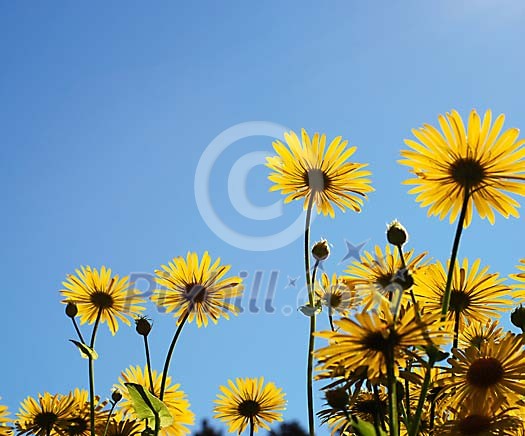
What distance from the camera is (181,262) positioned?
3020mm

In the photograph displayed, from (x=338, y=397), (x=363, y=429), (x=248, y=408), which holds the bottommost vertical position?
(x=363, y=429)

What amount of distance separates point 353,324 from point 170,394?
7.41 feet

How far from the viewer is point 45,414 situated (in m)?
3.43

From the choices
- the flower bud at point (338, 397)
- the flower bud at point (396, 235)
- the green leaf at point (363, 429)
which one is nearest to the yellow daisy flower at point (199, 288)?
the flower bud at point (396, 235)

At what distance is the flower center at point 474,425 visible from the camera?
1907 mm

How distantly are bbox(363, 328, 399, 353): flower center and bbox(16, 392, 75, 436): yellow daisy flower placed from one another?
2.21 metres

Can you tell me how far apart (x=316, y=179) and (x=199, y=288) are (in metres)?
0.74

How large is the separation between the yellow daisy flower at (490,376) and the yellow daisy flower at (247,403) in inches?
68.8

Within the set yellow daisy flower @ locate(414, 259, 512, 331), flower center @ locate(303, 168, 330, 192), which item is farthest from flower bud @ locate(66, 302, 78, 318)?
yellow daisy flower @ locate(414, 259, 512, 331)

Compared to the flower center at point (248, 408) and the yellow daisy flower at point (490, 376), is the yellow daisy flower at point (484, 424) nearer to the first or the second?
the yellow daisy flower at point (490, 376)

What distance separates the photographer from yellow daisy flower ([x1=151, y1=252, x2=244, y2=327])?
290cm

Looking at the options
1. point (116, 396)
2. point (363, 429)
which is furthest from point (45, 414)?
point (363, 429)

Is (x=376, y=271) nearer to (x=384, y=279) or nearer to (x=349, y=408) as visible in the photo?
(x=384, y=279)

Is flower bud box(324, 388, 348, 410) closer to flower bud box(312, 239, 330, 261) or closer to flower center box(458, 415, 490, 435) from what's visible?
flower center box(458, 415, 490, 435)
